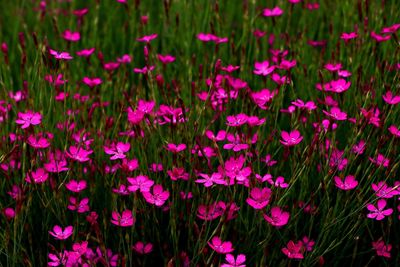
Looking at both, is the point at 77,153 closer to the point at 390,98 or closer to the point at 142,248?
the point at 142,248

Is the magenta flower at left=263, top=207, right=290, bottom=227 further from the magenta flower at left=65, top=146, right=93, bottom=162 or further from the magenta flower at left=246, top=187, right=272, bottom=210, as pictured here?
the magenta flower at left=65, top=146, right=93, bottom=162

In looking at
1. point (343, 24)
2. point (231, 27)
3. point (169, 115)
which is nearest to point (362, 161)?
point (169, 115)

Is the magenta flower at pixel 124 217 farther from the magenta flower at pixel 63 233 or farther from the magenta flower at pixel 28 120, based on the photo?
the magenta flower at pixel 28 120

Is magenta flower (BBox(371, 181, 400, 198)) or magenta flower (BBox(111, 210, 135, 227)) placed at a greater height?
magenta flower (BBox(371, 181, 400, 198))

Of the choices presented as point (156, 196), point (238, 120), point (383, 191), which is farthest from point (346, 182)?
point (156, 196)

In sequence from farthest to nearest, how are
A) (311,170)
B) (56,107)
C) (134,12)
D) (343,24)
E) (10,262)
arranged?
1. (134,12)
2. (343,24)
3. (56,107)
4. (311,170)
5. (10,262)

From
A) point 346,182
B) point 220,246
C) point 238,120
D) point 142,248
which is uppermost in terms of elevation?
point 238,120

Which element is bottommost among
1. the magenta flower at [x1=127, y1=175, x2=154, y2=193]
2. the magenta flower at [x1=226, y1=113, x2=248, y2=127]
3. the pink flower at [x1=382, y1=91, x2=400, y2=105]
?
the magenta flower at [x1=127, y1=175, x2=154, y2=193]

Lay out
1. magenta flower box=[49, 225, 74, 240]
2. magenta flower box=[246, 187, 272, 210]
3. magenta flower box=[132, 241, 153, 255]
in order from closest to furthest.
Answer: magenta flower box=[246, 187, 272, 210] → magenta flower box=[49, 225, 74, 240] → magenta flower box=[132, 241, 153, 255]

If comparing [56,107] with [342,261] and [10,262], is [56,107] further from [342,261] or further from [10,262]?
[342,261]

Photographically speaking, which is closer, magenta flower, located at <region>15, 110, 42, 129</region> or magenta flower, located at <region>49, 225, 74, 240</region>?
magenta flower, located at <region>49, 225, 74, 240</region>

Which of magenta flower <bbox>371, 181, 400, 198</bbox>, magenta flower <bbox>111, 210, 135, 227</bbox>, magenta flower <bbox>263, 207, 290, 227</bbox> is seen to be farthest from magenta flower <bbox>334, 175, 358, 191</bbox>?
magenta flower <bbox>111, 210, 135, 227</bbox>
